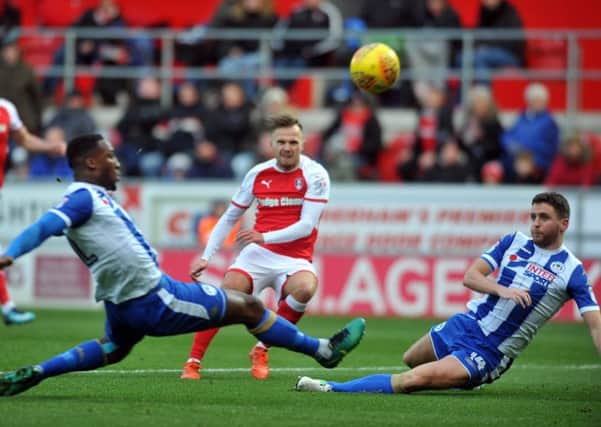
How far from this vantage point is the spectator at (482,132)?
20.3 meters

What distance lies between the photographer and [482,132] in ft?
66.9

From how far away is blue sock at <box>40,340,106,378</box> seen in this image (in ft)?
28.3

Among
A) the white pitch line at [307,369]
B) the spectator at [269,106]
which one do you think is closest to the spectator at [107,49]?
the spectator at [269,106]

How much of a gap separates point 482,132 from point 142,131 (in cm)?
555

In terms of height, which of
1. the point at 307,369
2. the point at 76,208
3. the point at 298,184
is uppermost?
the point at 76,208

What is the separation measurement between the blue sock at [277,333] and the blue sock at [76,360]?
106 centimetres

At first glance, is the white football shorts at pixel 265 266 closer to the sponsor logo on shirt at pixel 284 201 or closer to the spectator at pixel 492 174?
the sponsor logo on shirt at pixel 284 201

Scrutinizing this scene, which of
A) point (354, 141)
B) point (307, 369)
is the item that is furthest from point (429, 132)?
point (307, 369)

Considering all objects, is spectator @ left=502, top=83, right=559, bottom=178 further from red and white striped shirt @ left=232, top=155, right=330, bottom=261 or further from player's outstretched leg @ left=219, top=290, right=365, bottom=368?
player's outstretched leg @ left=219, top=290, right=365, bottom=368

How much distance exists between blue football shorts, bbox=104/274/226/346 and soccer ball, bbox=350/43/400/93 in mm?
3613

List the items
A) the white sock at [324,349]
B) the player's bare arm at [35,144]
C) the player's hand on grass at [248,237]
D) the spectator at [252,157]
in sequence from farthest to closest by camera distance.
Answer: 1. the spectator at [252,157]
2. the player's bare arm at [35,144]
3. the player's hand on grass at [248,237]
4. the white sock at [324,349]

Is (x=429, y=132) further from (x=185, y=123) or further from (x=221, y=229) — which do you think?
(x=221, y=229)

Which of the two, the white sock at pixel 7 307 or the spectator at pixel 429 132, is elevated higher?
the spectator at pixel 429 132

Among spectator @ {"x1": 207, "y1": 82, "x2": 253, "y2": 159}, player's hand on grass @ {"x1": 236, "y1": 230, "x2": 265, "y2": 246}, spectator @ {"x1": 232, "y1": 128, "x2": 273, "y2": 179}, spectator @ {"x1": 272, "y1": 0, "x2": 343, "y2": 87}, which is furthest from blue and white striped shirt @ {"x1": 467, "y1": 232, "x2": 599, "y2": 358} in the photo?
spectator @ {"x1": 272, "y1": 0, "x2": 343, "y2": 87}
